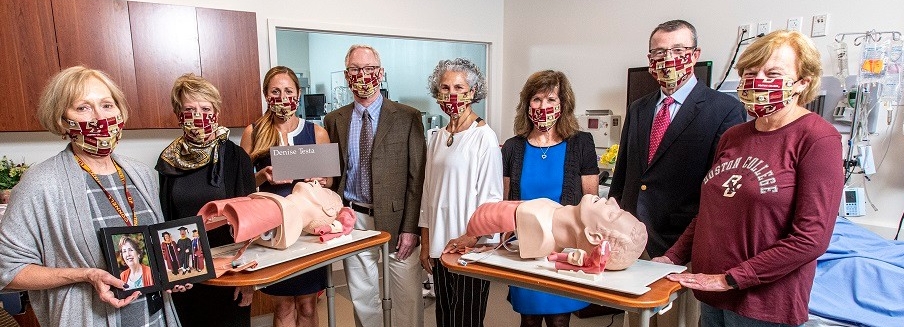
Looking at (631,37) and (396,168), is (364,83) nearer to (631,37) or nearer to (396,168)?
(396,168)

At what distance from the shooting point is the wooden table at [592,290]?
3.94 ft

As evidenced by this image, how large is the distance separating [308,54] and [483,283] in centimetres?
378

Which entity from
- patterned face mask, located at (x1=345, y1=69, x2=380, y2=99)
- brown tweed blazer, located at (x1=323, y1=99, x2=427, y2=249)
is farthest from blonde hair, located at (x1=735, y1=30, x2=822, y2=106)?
patterned face mask, located at (x1=345, y1=69, x2=380, y2=99)

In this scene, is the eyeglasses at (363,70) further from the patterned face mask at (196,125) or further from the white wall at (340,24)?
the white wall at (340,24)

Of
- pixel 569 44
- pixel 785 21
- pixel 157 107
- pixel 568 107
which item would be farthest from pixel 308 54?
pixel 785 21

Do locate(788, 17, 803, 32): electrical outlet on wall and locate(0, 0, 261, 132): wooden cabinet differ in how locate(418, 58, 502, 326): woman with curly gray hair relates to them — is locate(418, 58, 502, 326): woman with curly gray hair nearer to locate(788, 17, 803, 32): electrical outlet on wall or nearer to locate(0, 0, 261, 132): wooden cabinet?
locate(0, 0, 261, 132): wooden cabinet

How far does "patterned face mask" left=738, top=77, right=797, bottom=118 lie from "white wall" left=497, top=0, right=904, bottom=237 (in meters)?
1.73

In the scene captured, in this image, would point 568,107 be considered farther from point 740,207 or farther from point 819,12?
point 819,12

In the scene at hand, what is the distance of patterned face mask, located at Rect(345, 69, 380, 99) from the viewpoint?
2.12 m

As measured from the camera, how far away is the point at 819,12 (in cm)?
261

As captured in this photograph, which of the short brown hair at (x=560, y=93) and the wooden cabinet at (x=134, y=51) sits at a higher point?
the wooden cabinet at (x=134, y=51)

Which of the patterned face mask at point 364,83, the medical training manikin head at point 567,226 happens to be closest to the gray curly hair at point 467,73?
the patterned face mask at point 364,83

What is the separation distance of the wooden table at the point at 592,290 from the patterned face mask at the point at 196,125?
A: 38.6 inches

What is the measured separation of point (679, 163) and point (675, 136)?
95 mm
